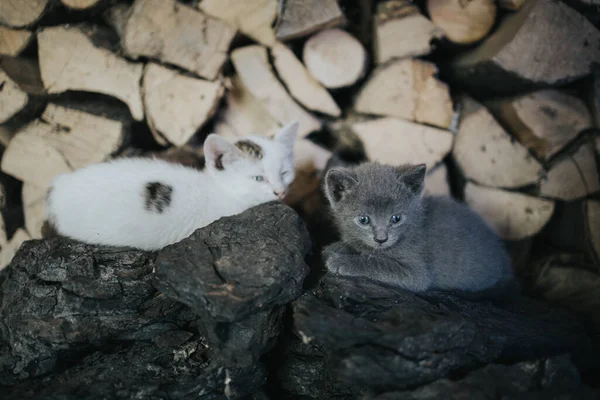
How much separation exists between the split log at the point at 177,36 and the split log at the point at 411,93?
33.4 inches

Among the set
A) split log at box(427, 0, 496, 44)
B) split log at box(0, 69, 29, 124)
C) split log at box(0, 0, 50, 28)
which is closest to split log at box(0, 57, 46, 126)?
split log at box(0, 69, 29, 124)

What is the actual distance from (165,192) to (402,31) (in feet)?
4.96

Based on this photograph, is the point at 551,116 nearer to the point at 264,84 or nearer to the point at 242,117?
the point at 264,84

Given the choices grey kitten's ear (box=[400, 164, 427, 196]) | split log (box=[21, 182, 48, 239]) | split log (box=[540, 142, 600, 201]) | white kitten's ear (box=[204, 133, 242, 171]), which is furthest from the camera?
split log (box=[21, 182, 48, 239])

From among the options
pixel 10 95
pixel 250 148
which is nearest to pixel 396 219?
pixel 250 148

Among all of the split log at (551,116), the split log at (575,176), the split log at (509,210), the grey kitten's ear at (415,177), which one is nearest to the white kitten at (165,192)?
the grey kitten's ear at (415,177)

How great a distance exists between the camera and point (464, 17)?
2.27 meters

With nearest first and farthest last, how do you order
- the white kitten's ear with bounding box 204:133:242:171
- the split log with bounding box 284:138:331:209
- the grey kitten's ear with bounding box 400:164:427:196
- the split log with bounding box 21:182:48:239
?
the grey kitten's ear with bounding box 400:164:427:196, the white kitten's ear with bounding box 204:133:242:171, the split log with bounding box 21:182:48:239, the split log with bounding box 284:138:331:209

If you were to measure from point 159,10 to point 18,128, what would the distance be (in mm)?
1013

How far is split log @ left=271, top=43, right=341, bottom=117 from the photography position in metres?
2.34

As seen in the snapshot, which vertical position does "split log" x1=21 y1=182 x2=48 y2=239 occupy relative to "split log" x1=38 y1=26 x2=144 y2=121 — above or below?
below

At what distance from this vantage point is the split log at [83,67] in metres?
2.24

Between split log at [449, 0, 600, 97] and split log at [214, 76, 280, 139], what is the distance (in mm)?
1194

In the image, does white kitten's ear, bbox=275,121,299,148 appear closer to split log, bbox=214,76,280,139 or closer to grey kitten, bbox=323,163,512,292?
split log, bbox=214,76,280,139
